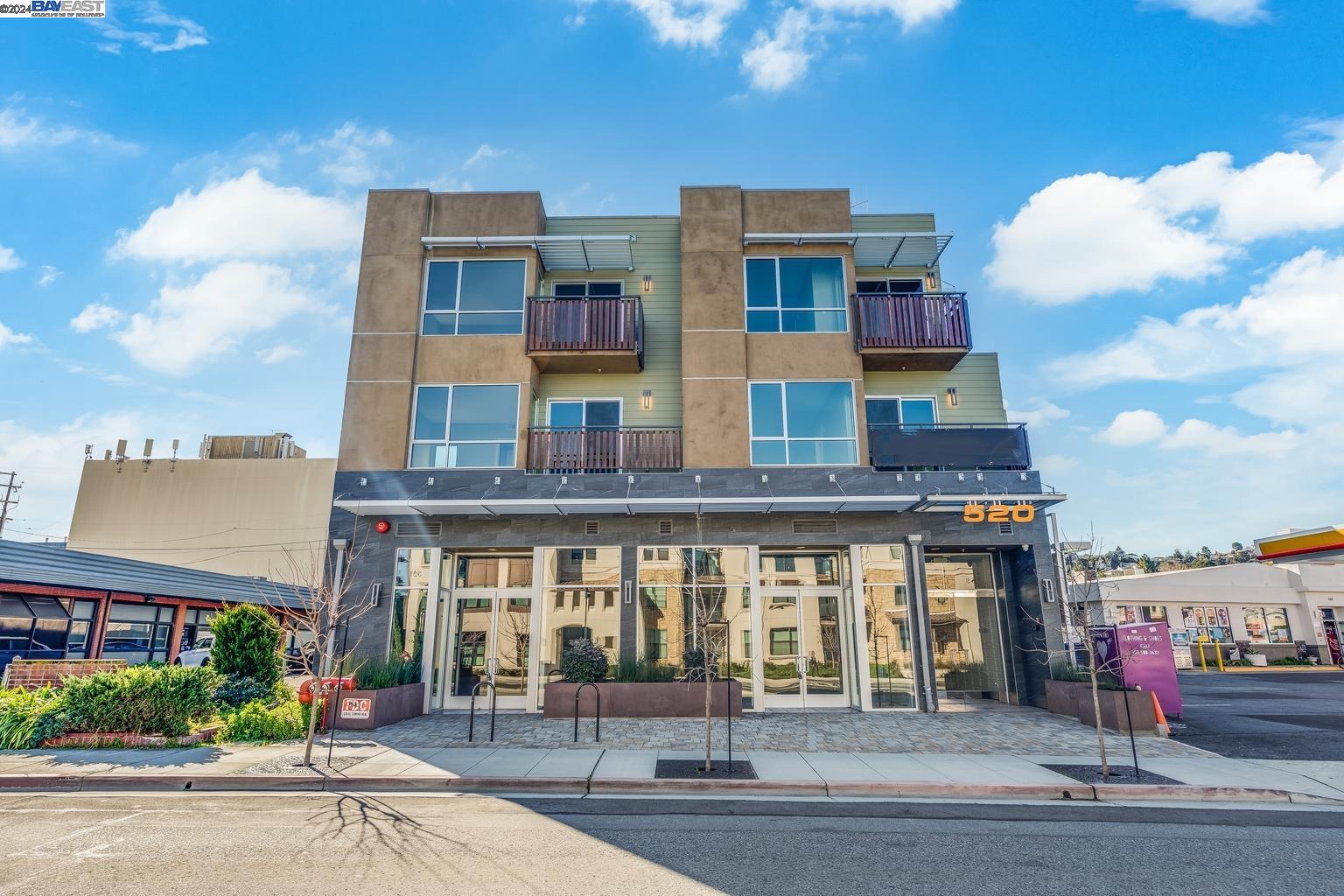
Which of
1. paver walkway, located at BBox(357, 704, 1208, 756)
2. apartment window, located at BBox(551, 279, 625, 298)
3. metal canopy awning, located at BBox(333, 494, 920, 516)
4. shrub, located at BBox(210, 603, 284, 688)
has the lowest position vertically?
paver walkway, located at BBox(357, 704, 1208, 756)

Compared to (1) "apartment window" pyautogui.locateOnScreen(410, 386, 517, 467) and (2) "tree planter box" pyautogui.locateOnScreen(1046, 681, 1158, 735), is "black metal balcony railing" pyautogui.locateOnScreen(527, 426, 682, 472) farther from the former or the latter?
(2) "tree planter box" pyautogui.locateOnScreen(1046, 681, 1158, 735)

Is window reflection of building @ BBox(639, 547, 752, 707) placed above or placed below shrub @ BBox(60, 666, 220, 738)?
above

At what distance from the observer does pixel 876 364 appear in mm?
17062

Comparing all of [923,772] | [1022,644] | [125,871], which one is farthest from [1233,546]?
[125,871]

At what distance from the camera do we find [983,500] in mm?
14531

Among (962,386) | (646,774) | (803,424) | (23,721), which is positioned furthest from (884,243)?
(23,721)

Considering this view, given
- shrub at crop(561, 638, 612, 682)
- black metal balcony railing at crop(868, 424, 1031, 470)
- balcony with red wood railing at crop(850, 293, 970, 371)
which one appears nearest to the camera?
shrub at crop(561, 638, 612, 682)

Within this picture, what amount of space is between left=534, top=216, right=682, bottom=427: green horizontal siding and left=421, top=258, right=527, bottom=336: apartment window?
1.33 metres

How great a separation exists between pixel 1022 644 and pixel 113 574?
23585mm

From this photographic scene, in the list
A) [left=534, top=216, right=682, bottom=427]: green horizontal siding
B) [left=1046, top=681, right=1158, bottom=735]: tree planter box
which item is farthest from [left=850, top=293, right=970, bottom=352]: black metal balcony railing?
[left=1046, top=681, right=1158, bottom=735]: tree planter box

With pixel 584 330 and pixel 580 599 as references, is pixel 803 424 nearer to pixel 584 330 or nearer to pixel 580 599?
pixel 584 330

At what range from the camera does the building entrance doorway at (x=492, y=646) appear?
14.9 meters

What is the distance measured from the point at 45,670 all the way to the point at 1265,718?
2399 centimetres

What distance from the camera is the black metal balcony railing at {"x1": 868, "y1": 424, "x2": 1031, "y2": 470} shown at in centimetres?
1546
